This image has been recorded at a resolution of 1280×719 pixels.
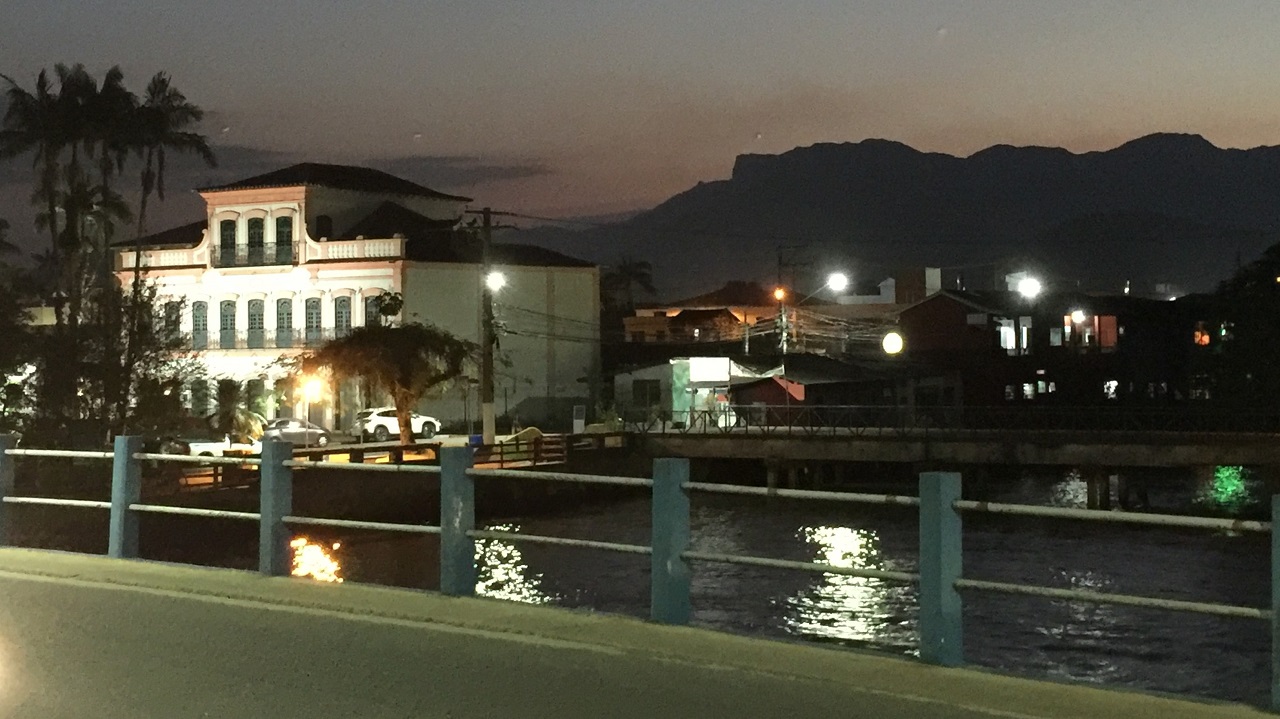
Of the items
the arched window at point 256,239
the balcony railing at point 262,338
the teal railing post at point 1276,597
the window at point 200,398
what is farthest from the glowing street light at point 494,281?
the teal railing post at point 1276,597

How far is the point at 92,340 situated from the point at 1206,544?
3285cm

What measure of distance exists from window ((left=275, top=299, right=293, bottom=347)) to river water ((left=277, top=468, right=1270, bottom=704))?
19.8m

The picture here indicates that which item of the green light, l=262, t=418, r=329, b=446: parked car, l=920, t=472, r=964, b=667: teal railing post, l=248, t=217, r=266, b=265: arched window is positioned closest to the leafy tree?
the green light

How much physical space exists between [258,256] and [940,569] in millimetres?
66679

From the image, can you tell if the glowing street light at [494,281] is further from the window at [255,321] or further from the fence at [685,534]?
the fence at [685,534]

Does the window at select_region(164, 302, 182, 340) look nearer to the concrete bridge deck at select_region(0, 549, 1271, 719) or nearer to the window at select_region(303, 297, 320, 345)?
the window at select_region(303, 297, 320, 345)

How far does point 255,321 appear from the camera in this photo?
70.9m

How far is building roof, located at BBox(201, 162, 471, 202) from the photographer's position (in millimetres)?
71688

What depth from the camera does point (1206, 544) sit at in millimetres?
44312

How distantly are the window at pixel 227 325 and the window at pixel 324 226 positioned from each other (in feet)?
16.2

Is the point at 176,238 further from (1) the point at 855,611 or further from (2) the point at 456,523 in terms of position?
(2) the point at 456,523

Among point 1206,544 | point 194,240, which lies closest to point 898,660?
point 1206,544

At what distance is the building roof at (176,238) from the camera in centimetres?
7394

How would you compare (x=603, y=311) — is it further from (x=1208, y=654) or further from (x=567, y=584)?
(x=1208, y=654)
